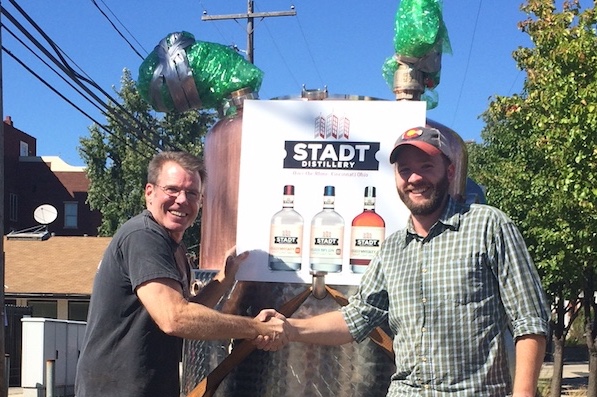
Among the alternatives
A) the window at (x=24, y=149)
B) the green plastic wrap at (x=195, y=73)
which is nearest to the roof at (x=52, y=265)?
the window at (x=24, y=149)

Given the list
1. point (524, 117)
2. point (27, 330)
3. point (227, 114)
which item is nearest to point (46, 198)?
point (27, 330)

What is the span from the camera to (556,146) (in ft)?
26.9

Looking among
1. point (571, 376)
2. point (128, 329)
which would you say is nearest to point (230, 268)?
point (128, 329)

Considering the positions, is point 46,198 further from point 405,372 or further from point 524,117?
point 405,372

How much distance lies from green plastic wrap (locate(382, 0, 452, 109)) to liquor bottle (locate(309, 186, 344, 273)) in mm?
794

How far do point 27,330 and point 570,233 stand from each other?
928 cm

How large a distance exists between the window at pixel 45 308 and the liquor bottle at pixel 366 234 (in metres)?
20.7

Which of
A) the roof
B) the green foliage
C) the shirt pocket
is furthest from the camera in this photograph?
the roof

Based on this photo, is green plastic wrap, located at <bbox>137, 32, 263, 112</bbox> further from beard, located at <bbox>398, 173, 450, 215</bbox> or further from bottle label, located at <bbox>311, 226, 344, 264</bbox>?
beard, located at <bbox>398, 173, 450, 215</bbox>

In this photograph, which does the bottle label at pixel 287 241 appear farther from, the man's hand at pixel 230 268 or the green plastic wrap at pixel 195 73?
the green plastic wrap at pixel 195 73

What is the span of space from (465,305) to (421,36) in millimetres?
1608

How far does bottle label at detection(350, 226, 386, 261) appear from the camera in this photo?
340 centimetres

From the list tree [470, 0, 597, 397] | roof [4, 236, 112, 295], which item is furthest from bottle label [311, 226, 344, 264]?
roof [4, 236, 112, 295]

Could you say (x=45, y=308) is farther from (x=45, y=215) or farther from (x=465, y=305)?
(x=465, y=305)
